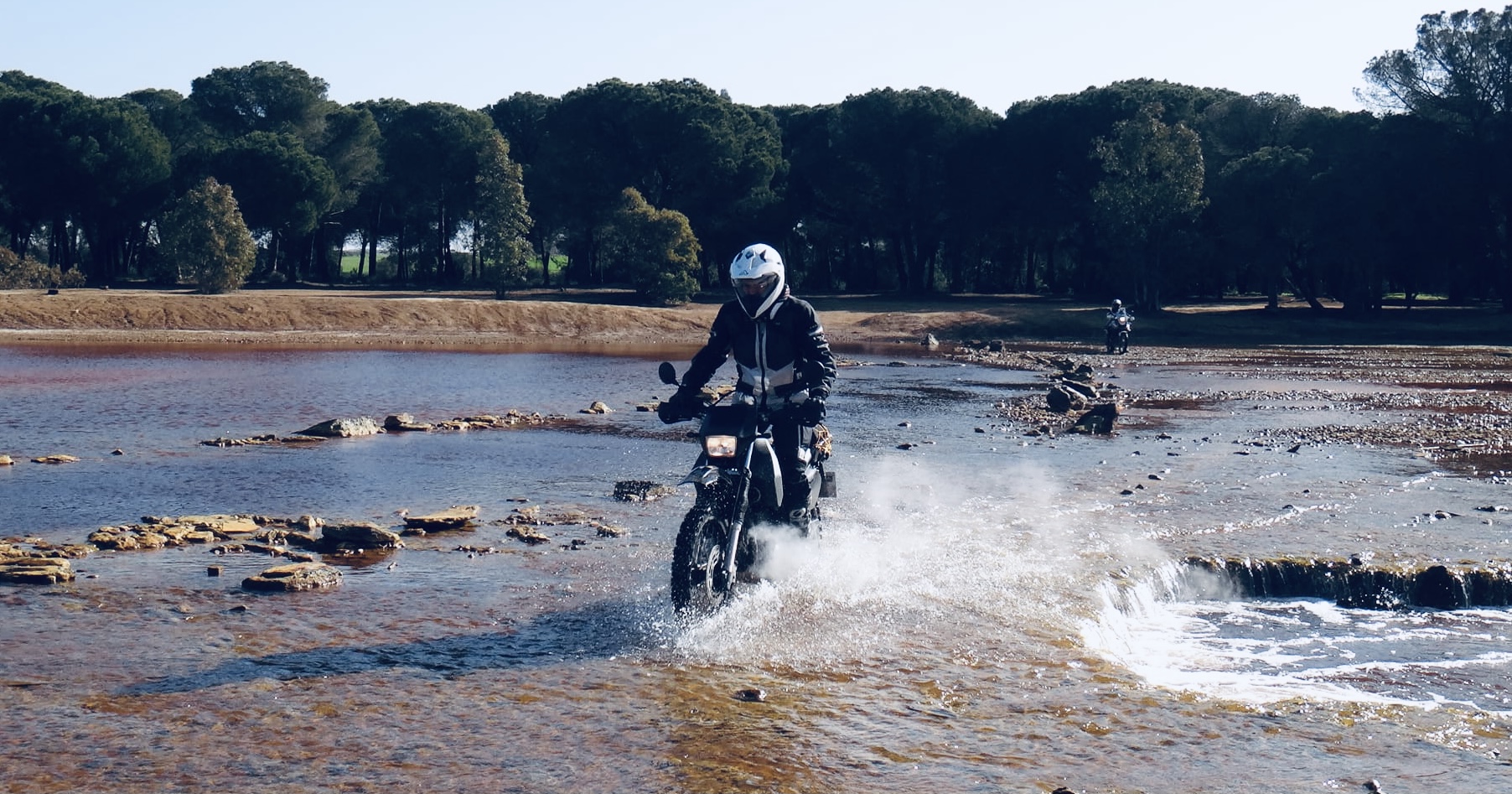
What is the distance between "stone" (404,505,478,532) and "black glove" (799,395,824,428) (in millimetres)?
5134

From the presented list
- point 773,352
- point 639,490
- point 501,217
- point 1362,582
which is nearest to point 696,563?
point 773,352

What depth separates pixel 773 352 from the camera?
35.5 ft

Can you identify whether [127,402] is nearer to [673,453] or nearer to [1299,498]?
[673,453]

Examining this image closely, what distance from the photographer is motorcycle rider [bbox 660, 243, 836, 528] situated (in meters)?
10.8

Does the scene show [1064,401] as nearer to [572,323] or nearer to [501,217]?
[572,323]

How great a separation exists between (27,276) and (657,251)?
103 feet

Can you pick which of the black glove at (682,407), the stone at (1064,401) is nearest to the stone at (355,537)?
the black glove at (682,407)

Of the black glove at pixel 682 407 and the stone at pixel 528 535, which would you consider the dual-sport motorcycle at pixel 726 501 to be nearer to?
the black glove at pixel 682 407

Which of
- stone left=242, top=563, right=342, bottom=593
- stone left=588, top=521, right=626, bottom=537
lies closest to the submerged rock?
stone left=588, top=521, right=626, bottom=537

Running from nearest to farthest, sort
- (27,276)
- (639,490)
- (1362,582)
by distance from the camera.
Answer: (1362,582) → (639,490) → (27,276)

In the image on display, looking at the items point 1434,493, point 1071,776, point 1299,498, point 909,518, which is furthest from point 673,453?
point 1071,776

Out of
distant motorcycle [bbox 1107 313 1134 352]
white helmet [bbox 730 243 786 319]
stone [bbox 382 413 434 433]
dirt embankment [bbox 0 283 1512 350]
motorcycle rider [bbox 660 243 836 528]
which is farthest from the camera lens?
dirt embankment [bbox 0 283 1512 350]

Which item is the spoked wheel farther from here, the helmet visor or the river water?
the helmet visor

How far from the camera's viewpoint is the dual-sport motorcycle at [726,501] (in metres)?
9.88
